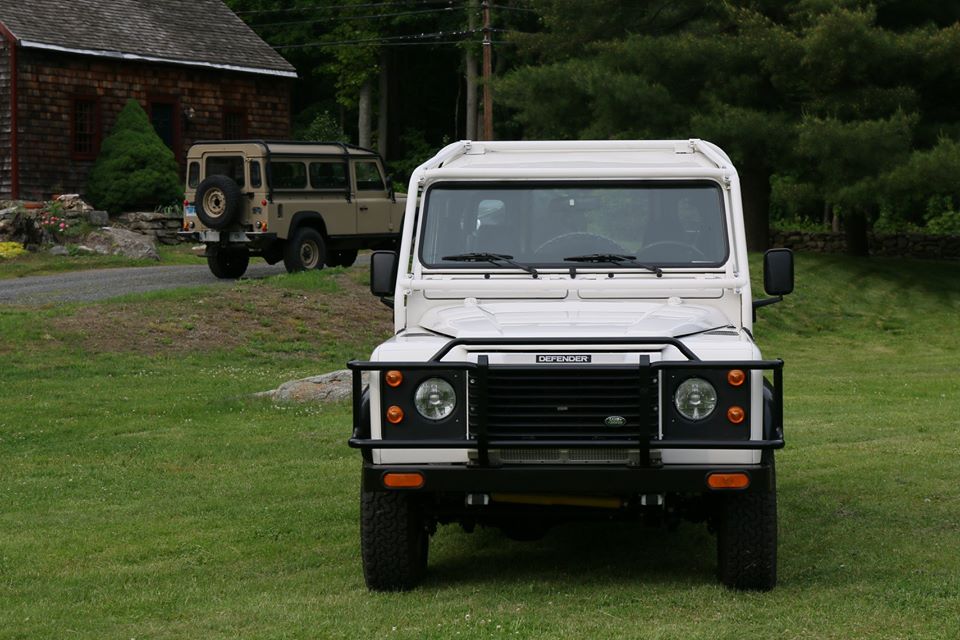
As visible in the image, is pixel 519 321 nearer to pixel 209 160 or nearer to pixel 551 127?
pixel 209 160

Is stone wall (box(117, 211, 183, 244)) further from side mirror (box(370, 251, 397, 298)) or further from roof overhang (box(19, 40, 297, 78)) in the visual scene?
side mirror (box(370, 251, 397, 298))

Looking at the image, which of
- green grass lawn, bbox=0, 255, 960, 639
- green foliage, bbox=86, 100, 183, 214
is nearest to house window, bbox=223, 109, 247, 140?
green foliage, bbox=86, 100, 183, 214

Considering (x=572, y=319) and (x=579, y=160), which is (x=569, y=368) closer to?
(x=572, y=319)

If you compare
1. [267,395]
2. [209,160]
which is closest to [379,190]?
[209,160]

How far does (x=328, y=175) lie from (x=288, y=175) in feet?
3.12

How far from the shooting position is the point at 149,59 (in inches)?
1484

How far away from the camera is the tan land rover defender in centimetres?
2570

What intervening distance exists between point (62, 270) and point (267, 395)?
14.2 m

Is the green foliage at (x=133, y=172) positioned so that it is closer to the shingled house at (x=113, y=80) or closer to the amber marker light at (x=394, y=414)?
the shingled house at (x=113, y=80)

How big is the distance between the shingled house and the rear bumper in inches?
1199

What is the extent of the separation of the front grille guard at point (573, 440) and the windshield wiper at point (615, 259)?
1280 mm

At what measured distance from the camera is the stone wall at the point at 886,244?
124 feet

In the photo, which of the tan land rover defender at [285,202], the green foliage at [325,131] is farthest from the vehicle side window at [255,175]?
the green foliage at [325,131]

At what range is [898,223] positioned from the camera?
44375 mm
